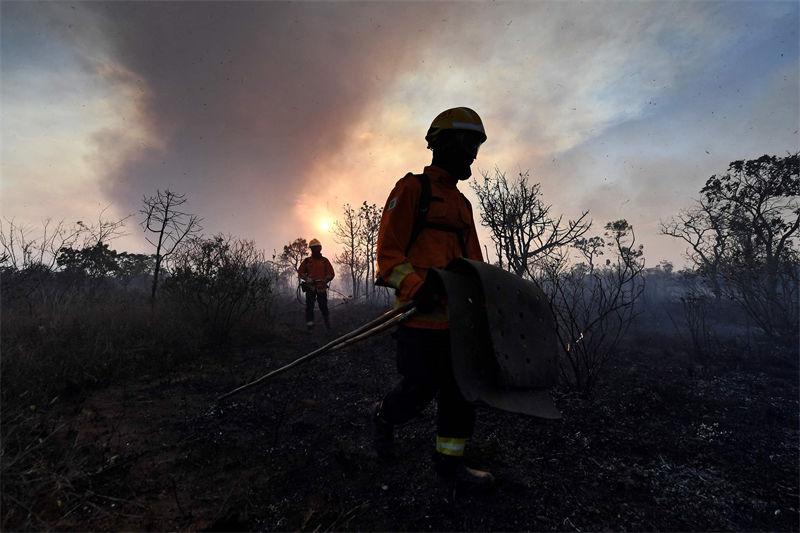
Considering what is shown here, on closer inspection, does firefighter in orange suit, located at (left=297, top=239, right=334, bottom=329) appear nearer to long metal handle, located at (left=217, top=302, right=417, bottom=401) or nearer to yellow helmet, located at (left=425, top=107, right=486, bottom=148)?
long metal handle, located at (left=217, top=302, right=417, bottom=401)

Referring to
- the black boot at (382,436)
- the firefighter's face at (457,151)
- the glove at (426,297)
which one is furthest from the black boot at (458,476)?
the firefighter's face at (457,151)

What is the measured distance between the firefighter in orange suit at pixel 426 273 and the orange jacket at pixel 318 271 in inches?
261

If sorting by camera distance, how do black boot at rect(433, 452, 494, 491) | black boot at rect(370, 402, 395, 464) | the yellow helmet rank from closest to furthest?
black boot at rect(433, 452, 494, 491) → the yellow helmet → black boot at rect(370, 402, 395, 464)

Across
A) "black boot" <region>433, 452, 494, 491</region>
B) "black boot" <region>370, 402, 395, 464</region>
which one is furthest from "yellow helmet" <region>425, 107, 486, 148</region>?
"black boot" <region>433, 452, 494, 491</region>

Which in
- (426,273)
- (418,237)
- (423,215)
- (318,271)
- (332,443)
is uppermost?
(318,271)

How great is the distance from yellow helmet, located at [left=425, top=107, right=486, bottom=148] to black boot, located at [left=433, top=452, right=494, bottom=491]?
2.14 m

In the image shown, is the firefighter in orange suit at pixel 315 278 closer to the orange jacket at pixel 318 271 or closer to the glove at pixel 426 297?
the orange jacket at pixel 318 271

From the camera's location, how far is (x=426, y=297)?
1677 millimetres

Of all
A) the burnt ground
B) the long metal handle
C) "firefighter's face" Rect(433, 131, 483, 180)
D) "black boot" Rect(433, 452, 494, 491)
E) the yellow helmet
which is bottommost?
the burnt ground

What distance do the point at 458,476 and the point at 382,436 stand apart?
571 millimetres

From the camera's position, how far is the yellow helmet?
198cm

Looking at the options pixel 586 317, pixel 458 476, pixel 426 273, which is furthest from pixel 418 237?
pixel 586 317

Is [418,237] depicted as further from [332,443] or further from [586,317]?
[586,317]

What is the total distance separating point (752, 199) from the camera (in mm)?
12508
